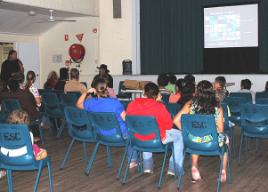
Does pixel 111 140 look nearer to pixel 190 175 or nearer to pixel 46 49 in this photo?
pixel 190 175

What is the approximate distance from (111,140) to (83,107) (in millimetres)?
837

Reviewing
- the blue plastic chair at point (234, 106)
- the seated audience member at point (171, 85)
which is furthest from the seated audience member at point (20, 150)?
the seated audience member at point (171, 85)

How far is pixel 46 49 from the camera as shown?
13.9 m

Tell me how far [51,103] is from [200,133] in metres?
4.02

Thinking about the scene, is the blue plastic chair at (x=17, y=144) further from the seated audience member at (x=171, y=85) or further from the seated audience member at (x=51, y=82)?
the seated audience member at (x=51, y=82)

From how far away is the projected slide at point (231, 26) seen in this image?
37.7 ft

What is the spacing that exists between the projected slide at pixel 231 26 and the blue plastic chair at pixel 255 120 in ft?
20.5

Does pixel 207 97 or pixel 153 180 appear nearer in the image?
pixel 207 97

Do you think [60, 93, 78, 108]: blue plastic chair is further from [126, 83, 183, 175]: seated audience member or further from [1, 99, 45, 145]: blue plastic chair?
[126, 83, 183, 175]: seated audience member

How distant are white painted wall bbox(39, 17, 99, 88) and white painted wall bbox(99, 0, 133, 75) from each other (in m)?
0.22

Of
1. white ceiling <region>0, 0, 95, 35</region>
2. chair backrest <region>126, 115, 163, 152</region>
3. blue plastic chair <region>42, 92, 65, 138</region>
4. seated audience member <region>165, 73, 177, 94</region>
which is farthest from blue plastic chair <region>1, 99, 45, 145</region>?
white ceiling <region>0, 0, 95, 35</region>

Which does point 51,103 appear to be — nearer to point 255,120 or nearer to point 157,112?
point 157,112

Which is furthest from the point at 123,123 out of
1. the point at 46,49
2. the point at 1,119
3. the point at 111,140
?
the point at 46,49

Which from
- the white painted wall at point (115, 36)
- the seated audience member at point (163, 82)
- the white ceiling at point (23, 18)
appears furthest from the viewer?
the white painted wall at point (115, 36)
